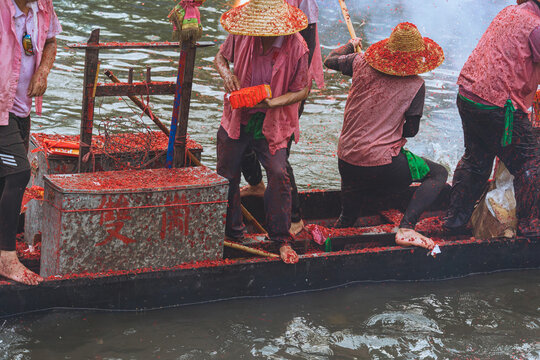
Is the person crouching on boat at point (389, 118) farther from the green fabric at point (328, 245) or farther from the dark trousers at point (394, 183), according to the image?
the green fabric at point (328, 245)

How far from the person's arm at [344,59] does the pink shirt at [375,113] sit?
36mm

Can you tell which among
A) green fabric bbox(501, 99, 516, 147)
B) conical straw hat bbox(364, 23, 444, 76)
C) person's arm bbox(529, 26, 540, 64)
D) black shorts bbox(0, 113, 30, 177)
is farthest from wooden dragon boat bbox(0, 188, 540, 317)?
person's arm bbox(529, 26, 540, 64)

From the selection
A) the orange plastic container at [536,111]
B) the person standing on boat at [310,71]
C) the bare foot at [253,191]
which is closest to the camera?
the person standing on boat at [310,71]

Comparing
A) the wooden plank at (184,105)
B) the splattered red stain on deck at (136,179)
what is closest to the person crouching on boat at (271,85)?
the wooden plank at (184,105)

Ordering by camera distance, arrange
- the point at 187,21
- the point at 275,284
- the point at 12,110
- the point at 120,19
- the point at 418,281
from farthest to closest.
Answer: the point at 120,19, the point at 418,281, the point at 275,284, the point at 187,21, the point at 12,110

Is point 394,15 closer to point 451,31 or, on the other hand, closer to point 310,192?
point 451,31

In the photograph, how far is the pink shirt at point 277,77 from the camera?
5145 mm

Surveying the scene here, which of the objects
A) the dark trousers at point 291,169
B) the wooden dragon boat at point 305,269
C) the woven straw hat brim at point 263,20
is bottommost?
the wooden dragon boat at point 305,269

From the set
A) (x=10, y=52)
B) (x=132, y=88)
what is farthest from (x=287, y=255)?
(x=10, y=52)

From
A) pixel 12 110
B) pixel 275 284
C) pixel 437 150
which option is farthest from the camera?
pixel 437 150

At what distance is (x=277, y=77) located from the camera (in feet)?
16.9

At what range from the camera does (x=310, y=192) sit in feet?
22.2

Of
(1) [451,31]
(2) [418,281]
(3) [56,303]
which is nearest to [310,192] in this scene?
(2) [418,281]

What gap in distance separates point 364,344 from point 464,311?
3.72 ft
